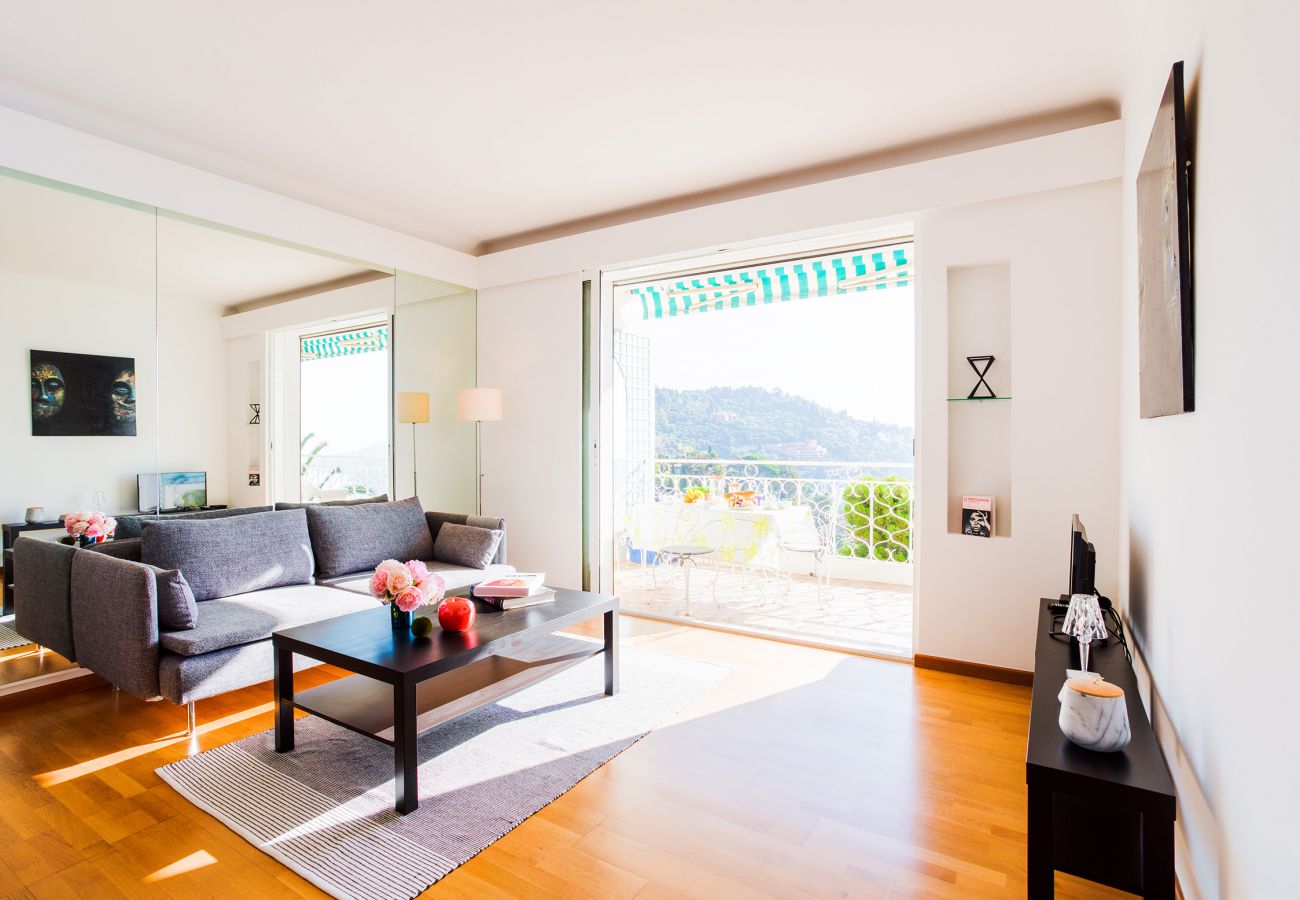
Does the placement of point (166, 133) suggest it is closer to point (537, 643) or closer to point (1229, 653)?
point (537, 643)

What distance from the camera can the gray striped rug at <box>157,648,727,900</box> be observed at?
1.98 metres

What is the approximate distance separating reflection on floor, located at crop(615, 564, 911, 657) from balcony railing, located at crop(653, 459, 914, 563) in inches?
15.1

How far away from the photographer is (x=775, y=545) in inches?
218

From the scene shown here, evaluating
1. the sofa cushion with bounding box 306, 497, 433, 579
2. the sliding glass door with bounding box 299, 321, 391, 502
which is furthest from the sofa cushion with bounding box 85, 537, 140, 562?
the sliding glass door with bounding box 299, 321, 391, 502

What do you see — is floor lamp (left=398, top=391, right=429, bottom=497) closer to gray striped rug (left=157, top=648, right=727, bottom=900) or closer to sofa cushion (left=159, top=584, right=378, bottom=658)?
sofa cushion (left=159, top=584, right=378, bottom=658)

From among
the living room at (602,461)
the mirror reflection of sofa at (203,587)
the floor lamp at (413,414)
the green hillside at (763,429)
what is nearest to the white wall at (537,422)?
the living room at (602,461)

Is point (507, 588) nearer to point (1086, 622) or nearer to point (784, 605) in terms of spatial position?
point (1086, 622)

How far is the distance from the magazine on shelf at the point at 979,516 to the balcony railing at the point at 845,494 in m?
2.27

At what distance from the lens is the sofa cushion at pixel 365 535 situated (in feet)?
12.8

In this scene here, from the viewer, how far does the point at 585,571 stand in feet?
16.3

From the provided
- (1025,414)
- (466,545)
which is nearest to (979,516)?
(1025,414)

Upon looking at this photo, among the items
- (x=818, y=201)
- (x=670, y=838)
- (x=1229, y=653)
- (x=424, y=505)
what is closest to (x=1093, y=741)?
(x=1229, y=653)

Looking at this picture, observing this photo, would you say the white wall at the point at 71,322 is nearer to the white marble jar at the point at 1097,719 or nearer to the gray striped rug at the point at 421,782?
the gray striped rug at the point at 421,782

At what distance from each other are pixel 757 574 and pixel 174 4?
5601 millimetres
